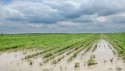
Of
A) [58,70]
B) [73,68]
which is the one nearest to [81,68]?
[73,68]

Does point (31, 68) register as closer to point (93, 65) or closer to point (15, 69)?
point (15, 69)

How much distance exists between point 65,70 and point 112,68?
3.27 metres

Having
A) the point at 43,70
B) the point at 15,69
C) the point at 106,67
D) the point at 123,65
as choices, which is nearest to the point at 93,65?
the point at 106,67

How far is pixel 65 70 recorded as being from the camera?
1498 centimetres

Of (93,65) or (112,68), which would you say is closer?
(112,68)

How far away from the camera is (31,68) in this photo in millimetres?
15906

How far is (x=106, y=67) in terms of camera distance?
1625cm

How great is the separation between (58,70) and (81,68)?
5.63ft

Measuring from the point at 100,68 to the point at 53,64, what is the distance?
3463mm

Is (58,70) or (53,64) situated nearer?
(58,70)

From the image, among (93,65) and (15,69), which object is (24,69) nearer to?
(15,69)

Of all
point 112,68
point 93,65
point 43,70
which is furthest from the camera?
point 93,65

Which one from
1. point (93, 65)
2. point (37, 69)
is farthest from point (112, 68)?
point (37, 69)

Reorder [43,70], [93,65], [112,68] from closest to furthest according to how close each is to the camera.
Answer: [43,70], [112,68], [93,65]
